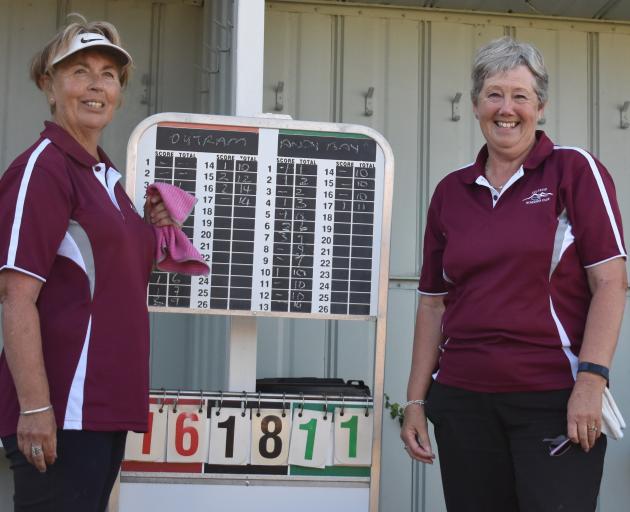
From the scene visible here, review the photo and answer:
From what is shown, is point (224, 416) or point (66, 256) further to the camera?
point (224, 416)

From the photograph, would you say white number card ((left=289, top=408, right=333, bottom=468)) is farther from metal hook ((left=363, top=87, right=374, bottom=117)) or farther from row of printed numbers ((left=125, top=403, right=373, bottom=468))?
metal hook ((left=363, top=87, right=374, bottom=117))

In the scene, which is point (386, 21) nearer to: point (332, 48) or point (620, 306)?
point (332, 48)

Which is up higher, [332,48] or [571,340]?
[332,48]

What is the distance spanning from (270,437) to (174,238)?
762 mm

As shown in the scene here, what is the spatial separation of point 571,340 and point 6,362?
1435 millimetres

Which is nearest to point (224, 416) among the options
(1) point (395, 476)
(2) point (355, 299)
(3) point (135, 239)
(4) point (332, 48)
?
(2) point (355, 299)

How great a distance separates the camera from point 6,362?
8.45ft

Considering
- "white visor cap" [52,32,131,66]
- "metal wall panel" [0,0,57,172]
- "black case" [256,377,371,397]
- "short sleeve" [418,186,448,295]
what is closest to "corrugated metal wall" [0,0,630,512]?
"metal wall panel" [0,0,57,172]

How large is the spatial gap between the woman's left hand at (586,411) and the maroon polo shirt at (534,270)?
7cm

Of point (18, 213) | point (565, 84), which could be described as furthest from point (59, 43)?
point (565, 84)

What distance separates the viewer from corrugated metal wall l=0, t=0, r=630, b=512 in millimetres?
5078

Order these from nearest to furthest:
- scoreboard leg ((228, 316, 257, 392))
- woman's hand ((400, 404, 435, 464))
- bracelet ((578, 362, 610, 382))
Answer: bracelet ((578, 362, 610, 382)), woman's hand ((400, 404, 435, 464)), scoreboard leg ((228, 316, 257, 392))

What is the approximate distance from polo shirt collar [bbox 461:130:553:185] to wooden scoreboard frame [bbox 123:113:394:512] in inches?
27.6

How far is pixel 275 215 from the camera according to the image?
3.60 metres
